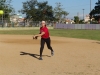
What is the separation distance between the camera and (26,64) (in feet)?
28.8

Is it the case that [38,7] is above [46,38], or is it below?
above

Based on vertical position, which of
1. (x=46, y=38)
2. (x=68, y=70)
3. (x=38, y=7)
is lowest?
(x=68, y=70)

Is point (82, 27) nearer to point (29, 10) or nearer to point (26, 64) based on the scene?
point (29, 10)

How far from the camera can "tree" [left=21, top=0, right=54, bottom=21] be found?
282ft

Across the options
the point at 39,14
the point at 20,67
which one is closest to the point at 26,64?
the point at 20,67

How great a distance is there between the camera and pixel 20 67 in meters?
8.23

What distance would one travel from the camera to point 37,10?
87.5 meters

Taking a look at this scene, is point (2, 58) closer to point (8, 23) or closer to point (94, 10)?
point (8, 23)

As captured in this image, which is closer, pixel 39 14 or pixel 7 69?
pixel 7 69

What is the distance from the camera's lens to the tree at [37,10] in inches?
3381

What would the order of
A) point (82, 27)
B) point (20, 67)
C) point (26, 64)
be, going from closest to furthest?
point (20, 67)
point (26, 64)
point (82, 27)

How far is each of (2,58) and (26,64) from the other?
1731 mm

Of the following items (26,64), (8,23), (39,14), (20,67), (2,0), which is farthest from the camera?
(39,14)

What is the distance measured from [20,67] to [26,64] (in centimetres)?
57
